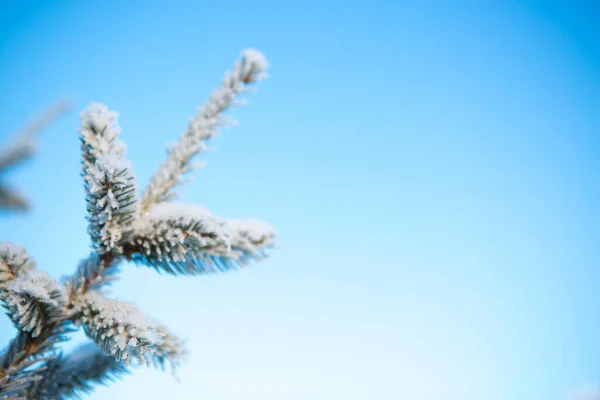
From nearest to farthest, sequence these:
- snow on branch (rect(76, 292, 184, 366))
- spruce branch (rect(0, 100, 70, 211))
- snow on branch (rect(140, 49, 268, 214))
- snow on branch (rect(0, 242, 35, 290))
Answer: snow on branch (rect(76, 292, 184, 366)), snow on branch (rect(0, 242, 35, 290)), snow on branch (rect(140, 49, 268, 214)), spruce branch (rect(0, 100, 70, 211))

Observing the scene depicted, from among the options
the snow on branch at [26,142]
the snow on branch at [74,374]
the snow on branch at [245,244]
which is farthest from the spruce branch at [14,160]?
Answer: the snow on branch at [245,244]

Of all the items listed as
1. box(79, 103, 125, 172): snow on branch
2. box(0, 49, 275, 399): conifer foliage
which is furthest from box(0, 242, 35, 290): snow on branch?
box(79, 103, 125, 172): snow on branch

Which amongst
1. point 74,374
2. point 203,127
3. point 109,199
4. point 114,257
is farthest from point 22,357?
point 203,127

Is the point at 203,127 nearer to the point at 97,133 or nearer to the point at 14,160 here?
the point at 97,133

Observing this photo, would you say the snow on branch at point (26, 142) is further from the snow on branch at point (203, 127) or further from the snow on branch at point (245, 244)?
the snow on branch at point (245, 244)

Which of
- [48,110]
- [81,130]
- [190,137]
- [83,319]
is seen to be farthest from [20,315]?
[48,110]

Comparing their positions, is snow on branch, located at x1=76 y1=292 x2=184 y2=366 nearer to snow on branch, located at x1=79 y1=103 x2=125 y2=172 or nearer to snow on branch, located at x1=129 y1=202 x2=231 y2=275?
snow on branch, located at x1=129 y1=202 x2=231 y2=275
